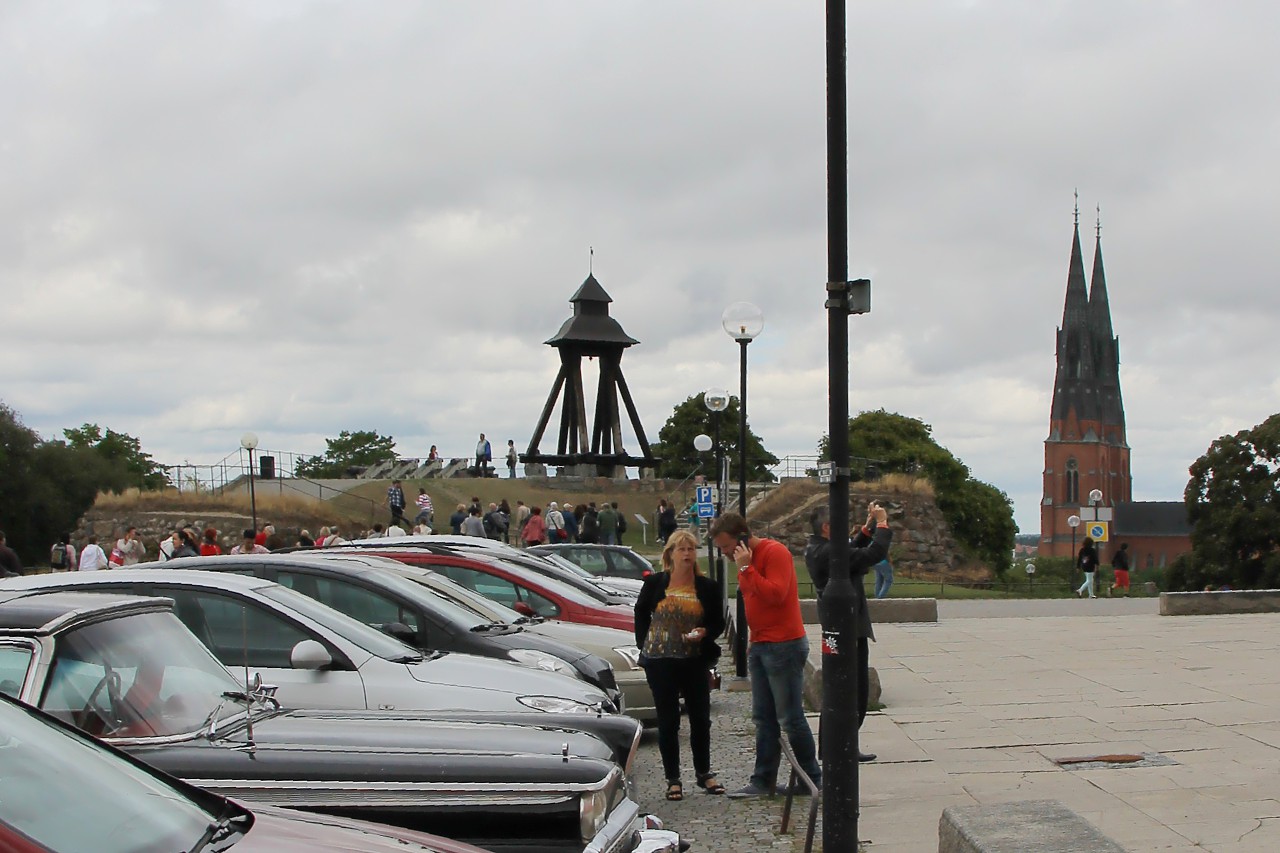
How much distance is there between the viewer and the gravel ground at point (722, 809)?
24.7 ft

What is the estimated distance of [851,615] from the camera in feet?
23.8

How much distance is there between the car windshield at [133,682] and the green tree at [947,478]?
7300 cm

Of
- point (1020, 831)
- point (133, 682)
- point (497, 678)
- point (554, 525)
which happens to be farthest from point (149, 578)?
point (554, 525)

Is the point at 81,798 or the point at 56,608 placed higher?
the point at 56,608

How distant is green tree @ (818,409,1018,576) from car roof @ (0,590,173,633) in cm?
7315

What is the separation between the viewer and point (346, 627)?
7.86 metres

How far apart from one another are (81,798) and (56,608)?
Result: 1860 mm

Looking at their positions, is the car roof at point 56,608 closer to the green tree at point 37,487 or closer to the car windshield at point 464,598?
the car windshield at point 464,598

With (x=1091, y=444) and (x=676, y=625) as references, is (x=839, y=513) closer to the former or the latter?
(x=676, y=625)

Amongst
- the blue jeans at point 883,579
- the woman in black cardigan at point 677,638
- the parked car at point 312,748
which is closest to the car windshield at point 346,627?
the woman in black cardigan at point 677,638

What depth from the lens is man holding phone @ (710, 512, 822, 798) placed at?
320 inches

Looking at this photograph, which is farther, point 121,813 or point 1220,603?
point 1220,603

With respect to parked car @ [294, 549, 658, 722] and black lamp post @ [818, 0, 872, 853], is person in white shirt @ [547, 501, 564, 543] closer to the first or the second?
parked car @ [294, 549, 658, 722]

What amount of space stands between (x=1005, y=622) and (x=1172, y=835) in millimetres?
14294
